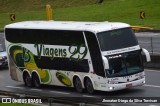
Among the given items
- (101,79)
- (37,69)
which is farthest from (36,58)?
(101,79)

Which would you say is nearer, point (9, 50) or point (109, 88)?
point (109, 88)

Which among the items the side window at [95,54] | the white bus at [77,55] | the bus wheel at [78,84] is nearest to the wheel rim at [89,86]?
the white bus at [77,55]

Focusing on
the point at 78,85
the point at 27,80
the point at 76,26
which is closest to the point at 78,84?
the point at 78,85

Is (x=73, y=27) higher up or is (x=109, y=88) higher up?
(x=73, y=27)

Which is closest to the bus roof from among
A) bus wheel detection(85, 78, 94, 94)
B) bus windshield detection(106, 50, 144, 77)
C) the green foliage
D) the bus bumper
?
bus windshield detection(106, 50, 144, 77)

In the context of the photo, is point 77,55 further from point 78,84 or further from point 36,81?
point 36,81

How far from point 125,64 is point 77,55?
8.00 feet

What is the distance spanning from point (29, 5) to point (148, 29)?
3538 centimetres

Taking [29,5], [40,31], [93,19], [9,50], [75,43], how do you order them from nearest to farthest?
[75,43] < [40,31] < [9,50] < [93,19] < [29,5]

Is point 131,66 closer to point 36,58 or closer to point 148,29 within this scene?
point 36,58

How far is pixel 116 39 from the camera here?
2381cm

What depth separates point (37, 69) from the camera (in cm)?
2778

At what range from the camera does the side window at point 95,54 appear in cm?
2328

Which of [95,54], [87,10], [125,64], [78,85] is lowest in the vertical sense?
[87,10]
